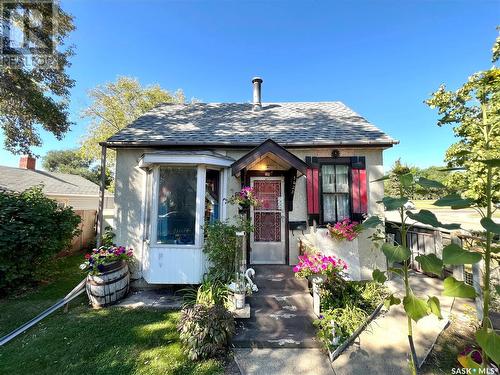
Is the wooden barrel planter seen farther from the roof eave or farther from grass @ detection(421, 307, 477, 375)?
grass @ detection(421, 307, 477, 375)

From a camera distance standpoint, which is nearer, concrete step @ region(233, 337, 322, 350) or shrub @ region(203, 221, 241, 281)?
concrete step @ region(233, 337, 322, 350)

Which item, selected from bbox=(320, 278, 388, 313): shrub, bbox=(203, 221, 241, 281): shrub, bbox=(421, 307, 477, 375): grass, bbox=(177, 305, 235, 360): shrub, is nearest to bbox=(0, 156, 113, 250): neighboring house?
bbox=(203, 221, 241, 281): shrub

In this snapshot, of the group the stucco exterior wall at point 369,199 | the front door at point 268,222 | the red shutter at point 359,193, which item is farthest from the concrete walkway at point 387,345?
the front door at point 268,222

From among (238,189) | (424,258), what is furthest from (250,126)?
(424,258)

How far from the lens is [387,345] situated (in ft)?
11.1

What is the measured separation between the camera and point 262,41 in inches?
359

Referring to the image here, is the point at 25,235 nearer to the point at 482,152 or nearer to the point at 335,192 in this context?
the point at 335,192

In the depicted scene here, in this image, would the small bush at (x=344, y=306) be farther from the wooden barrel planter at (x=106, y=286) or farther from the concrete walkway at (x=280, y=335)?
the wooden barrel planter at (x=106, y=286)

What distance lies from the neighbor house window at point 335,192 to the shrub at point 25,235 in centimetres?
754

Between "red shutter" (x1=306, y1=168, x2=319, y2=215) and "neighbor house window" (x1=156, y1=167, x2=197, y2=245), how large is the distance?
2938 millimetres

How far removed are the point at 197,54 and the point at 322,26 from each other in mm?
5363

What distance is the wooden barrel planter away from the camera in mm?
4637

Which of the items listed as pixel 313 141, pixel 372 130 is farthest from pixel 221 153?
pixel 372 130

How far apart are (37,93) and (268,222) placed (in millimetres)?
9885
